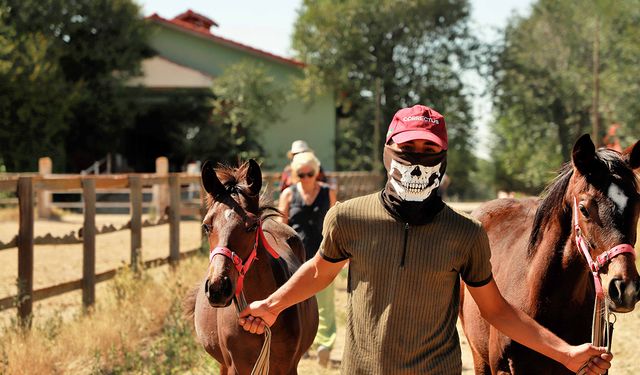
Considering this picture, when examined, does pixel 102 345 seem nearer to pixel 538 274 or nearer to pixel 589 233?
pixel 538 274

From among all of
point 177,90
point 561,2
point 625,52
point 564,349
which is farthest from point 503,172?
Answer: point 564,349

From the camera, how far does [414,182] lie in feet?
9.29

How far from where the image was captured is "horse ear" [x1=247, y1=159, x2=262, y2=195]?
4.54m

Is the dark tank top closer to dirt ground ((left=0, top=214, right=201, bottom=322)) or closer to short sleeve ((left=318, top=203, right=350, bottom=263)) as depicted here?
dirt ground ((left=0, top=214, right=201, bottom=322))

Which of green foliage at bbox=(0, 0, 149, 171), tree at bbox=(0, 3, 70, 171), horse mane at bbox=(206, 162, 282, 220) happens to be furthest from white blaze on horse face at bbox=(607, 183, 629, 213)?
green foliage at bbox=(0, 0, 149, 171)

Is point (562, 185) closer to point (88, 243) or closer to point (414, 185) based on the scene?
point (414, 185)

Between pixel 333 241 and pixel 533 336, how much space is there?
0.86 metres

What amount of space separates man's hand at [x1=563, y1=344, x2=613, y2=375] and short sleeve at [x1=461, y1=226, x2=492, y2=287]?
0.45 m

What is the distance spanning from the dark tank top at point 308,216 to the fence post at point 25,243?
7.74 ft

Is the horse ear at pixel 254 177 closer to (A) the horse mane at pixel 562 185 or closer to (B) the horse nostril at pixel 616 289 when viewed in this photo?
(A) the horse mane at pixel 562 185

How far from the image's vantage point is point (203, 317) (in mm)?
4895

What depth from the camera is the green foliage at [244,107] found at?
97.3ft

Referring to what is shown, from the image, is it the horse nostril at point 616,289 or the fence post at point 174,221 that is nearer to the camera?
the horse nostril at point 616,289

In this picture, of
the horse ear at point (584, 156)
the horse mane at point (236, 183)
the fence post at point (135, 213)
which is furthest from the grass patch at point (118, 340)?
the horse ear at point (584, 156)
